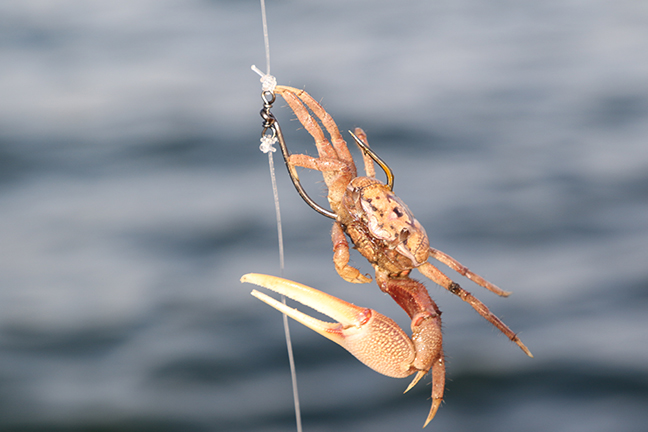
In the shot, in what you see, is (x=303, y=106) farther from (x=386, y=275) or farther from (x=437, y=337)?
(x=437, y=337)

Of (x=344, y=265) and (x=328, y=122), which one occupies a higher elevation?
(x=328, y=122)

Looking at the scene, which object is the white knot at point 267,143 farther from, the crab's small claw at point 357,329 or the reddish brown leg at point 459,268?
the reddish brown leg at point 459,268

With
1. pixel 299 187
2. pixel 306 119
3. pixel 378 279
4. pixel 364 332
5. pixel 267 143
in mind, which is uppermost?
pixel 306 119

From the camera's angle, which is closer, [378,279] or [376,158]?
[376,158]

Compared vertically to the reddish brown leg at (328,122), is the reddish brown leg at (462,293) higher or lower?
lower

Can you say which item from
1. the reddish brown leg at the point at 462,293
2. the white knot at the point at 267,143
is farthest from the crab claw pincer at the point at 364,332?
the white knot at the point at 267,143

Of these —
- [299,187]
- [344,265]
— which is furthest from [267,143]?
[344,265]

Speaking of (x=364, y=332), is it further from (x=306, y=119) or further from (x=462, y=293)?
(x=306, y=119)

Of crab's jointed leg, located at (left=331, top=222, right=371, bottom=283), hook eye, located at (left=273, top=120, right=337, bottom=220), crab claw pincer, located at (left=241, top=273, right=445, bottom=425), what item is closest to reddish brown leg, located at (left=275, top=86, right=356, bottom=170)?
hook eye, located at (left=273, top=120, right=337, bottom=220)
